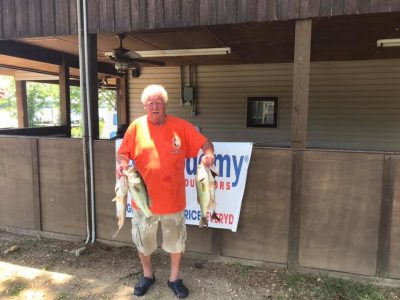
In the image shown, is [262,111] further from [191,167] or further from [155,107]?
[155,107]

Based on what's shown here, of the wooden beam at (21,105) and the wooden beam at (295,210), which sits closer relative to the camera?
the wooden beam at (295,210)

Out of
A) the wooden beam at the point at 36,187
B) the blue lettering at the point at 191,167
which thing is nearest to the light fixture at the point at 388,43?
the blue lettering at the point at 191,167

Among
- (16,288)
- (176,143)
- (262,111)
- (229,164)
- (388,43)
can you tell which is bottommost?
(16,288)

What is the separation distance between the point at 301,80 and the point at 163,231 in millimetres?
1854

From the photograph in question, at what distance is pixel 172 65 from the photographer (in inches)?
304

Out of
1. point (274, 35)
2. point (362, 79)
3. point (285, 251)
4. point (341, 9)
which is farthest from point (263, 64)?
point (285, 251)

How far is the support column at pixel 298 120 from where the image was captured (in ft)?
10.6

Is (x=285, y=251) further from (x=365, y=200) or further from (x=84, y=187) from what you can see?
(x=84, y=187)

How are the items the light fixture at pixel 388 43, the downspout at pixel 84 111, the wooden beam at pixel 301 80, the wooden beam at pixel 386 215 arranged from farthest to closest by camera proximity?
the light fixture at pixel 388 43 < the downspout at pixel 84 111 < the wooden beam at pixel 301 80 < the wooden beam at pixel 386 215

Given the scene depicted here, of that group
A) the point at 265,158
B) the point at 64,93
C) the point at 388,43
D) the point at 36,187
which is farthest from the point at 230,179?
the point at 64,93

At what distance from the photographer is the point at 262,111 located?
7527mm

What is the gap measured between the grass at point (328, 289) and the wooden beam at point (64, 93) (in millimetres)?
5446

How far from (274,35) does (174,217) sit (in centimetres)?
292

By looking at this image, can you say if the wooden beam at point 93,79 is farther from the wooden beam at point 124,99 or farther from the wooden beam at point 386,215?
the wooden beam at point 124,99
